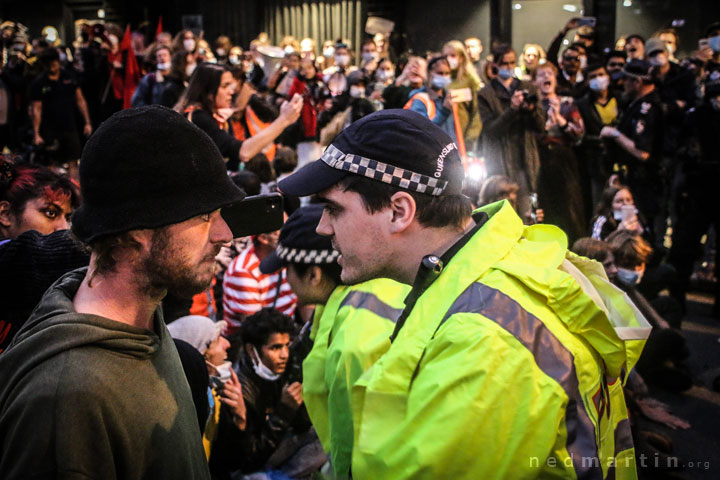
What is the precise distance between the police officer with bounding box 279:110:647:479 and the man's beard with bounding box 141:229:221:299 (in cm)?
42

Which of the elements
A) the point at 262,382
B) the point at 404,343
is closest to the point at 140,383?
the point at 404,343

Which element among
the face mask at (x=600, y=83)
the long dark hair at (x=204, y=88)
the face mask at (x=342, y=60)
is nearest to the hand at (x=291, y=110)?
the long dark hair at (x=204, y=88)

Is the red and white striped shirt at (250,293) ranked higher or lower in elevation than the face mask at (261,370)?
higher

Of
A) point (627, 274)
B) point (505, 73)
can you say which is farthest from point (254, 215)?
point (505, 73)

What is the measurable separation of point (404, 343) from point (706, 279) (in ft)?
22.6

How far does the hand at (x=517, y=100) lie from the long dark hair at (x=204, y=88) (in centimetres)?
361

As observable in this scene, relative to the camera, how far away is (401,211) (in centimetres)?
197

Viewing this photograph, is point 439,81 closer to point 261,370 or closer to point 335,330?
point 261,370

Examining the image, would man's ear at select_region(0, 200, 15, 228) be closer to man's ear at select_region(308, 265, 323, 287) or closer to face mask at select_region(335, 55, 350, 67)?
man's ear at select_region(308, 265, 323, 287)

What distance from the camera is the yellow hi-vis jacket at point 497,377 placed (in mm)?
1514

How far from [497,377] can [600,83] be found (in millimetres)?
7429

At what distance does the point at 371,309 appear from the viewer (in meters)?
2.44

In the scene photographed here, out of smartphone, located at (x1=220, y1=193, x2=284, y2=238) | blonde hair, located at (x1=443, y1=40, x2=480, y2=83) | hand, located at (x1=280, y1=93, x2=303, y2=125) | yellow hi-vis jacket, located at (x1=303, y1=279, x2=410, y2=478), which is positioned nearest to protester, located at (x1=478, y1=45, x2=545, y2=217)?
blonde hair, located at (x1=443, y1=40, x2=480, y2=83)

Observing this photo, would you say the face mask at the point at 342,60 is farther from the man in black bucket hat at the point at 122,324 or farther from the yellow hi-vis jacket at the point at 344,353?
the man in black bucket hat at the point at 122,324
